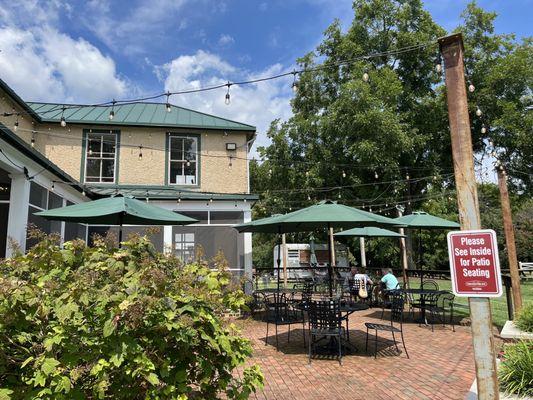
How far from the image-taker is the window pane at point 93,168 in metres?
14.7

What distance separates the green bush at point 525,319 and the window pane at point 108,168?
13129mm

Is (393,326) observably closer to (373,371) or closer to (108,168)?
(373,371)

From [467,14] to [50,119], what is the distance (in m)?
22.6

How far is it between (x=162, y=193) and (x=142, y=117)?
151 inches

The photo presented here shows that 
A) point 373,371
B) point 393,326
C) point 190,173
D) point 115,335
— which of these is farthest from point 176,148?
point 115,335

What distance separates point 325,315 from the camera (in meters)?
6.43

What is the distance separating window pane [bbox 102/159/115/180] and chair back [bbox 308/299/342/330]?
35.5 feet

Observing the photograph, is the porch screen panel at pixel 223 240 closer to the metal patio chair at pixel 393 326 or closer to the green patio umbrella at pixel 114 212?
the green patio umbrella at pixel 114 212

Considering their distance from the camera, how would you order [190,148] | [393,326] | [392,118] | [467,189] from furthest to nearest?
1. [392,118]
2. [190,148]
3. [393,326]
4. [467,189]

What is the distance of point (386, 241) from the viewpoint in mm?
26703

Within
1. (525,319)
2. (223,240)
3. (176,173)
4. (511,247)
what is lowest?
(525,319)

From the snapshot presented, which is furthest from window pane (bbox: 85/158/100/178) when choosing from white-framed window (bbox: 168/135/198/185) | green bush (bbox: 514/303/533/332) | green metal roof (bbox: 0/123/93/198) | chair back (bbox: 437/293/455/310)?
green bush (bbox: 514/303/533/332)

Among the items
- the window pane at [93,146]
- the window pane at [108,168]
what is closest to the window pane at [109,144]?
the window pane at [93,146]

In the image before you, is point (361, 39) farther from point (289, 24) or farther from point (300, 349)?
point (300, 349)
